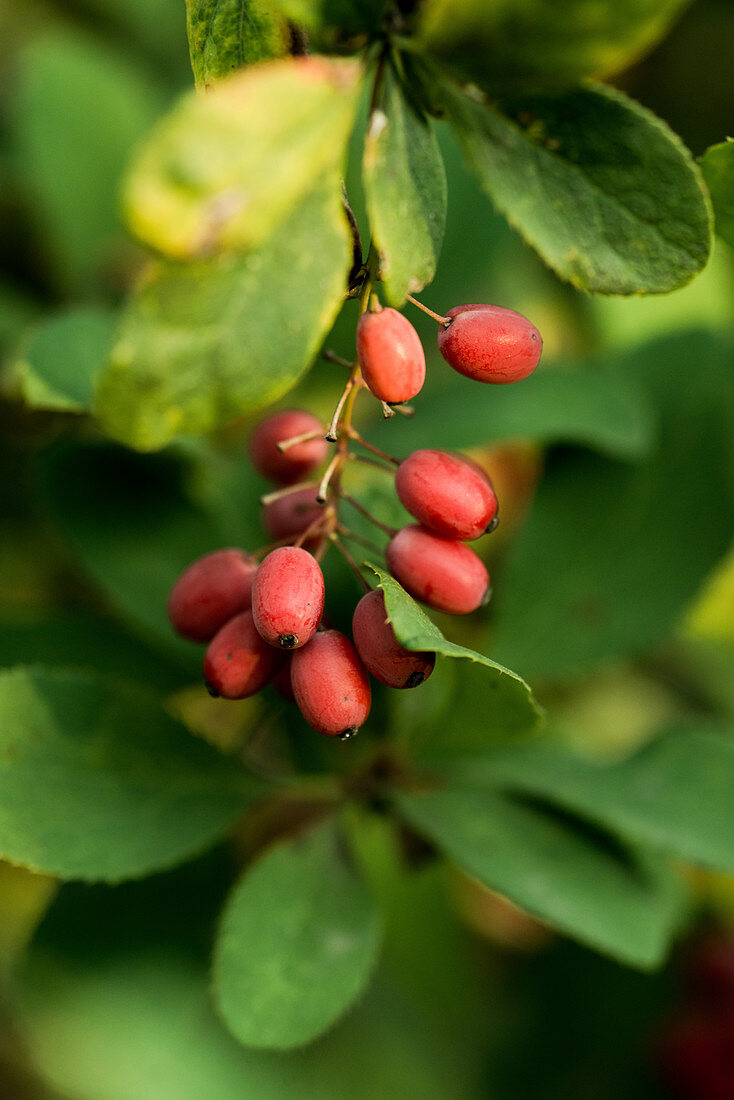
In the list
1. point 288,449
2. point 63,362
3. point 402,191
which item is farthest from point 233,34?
point 63,362

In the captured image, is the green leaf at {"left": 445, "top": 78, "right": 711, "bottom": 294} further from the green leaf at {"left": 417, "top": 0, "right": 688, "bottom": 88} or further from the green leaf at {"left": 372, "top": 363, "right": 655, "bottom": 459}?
the green leaf at {"left": 372, "top": 363, "right": 655, "bottom": 459}

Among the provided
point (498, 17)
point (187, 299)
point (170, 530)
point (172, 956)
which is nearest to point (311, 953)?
point (172, 956)

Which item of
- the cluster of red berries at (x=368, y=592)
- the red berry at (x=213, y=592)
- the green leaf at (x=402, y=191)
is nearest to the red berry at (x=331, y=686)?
the cluster of red berries at (x=368, y=592)

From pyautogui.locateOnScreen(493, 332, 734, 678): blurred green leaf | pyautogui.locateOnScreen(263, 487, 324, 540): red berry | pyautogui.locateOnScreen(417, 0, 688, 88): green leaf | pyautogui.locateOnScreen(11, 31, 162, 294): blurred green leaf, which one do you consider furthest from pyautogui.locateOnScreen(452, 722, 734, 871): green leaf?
pyautogui.locateOnScreen(11, 31, 162, 294): blurred green leaf

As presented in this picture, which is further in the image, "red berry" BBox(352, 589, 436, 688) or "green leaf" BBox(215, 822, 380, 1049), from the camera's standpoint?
"green leaf" BBox(215, 822, 380, 1049)

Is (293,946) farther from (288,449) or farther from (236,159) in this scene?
(236,159)
